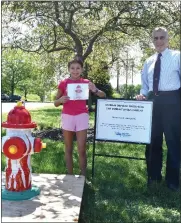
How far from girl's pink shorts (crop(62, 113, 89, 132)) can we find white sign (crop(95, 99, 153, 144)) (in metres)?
0.37

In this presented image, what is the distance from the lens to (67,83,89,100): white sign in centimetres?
412

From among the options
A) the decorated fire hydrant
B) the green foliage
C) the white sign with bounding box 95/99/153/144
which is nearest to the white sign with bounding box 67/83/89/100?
the white sign with bounding box 95/99/153/144

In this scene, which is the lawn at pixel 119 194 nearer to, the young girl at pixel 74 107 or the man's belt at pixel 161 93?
the young girl at pixel 74 107

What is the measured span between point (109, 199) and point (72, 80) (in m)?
1.46

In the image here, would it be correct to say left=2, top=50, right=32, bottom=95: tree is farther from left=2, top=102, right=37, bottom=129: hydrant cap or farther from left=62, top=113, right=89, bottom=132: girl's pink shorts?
left=2, top=102, right=37, bottom=129: hydrant cap

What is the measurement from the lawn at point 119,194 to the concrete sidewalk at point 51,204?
0.50 feet

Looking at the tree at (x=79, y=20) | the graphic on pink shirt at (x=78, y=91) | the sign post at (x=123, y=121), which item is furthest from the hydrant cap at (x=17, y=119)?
the tree at (x=79, y=20)

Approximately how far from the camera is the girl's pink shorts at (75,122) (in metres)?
4.21

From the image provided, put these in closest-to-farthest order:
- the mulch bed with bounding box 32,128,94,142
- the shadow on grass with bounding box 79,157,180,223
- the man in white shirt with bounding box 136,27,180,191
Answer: the shadow on grass with bounding box 79,157,180,223
the man in white shirt with bounding box 136,27,180,191
the mulch bed with bounding box 32,128,94,142

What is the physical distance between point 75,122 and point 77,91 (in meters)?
0.38

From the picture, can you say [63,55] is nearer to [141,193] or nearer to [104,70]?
[104,70]

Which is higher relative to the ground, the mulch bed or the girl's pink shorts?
the girl's pink shorts

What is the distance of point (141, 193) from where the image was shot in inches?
162

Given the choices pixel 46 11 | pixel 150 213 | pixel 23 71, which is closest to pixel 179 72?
pixel 150 213
